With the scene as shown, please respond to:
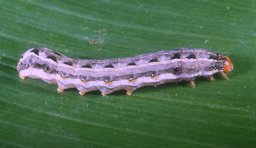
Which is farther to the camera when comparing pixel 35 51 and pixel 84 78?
pixel 35 51

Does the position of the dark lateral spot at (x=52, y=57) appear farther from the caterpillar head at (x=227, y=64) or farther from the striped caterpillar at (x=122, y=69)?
the caterpillar head at (x=227, y=64)

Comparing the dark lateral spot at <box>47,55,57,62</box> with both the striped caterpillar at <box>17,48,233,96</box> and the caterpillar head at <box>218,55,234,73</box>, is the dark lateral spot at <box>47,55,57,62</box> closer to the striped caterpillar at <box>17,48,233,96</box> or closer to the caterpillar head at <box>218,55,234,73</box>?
the striped caterpillar at <box>17,48,233,96</box>

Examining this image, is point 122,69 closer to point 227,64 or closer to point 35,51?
point 35,51

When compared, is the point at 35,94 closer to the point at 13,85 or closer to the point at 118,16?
the point at 13,85

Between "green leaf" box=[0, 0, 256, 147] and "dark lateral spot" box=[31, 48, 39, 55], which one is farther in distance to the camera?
"dark lateral spot" box=[31, 48, 39, 55]

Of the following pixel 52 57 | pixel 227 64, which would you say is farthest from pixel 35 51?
pixel 227 64

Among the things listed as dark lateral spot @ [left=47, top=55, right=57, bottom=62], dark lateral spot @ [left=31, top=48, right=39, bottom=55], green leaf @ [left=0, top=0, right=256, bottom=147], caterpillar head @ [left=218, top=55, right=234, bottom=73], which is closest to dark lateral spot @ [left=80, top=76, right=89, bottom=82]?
green leaf @ [left=0, top=0, right=256, bottom=147]
